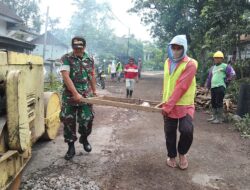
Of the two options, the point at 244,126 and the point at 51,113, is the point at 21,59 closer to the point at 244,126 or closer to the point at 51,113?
the point at 51,113

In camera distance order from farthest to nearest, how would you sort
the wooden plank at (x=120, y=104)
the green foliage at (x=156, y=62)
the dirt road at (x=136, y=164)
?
the green foliage at (x=156, y=62) → the wooden plank at (x=120, y=104) → the dirt road at (x=136, y=164)

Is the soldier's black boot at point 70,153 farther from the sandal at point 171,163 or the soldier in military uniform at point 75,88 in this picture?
the sandal at point 171,163

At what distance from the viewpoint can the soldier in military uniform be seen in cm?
474

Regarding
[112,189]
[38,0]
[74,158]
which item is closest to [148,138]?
[74,158]

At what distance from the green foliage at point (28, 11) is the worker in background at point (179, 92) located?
38.8 metres

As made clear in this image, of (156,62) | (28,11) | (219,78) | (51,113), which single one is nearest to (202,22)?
(219,78)

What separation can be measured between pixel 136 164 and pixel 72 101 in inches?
51.2

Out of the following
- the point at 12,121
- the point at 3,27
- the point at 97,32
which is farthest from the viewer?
the point at 97,32

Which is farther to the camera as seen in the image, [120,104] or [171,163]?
[171,163]

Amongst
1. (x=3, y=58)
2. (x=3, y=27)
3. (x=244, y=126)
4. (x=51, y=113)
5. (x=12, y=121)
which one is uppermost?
(x=3, y=27)

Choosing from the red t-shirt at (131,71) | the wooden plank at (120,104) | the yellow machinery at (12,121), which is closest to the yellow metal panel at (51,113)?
the wooden plank at (120,104)

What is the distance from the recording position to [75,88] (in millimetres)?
4785

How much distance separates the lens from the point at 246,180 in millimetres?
4578

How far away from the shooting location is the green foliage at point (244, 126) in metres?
7.44
